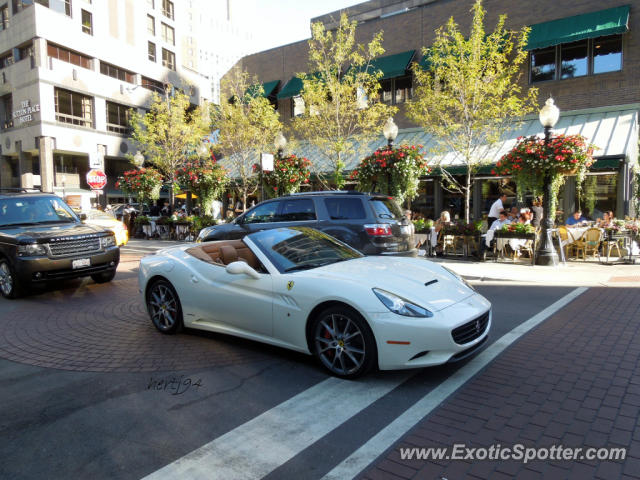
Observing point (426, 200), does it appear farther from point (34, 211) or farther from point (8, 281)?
point (8, 281)

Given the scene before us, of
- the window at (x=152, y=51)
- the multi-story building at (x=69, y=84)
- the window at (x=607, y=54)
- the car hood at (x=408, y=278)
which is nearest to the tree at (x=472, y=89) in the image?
the window at (x=607, y=54)

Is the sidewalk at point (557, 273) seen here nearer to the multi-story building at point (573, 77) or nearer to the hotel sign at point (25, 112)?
the multi-story building at point (573, 77)

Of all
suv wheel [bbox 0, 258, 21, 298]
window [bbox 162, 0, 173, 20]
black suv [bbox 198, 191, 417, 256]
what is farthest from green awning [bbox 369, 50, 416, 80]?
window [bbox 162, 0, 173, 20]

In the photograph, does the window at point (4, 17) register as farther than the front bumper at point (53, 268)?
Yes

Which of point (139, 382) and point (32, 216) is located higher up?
point (32, 216)

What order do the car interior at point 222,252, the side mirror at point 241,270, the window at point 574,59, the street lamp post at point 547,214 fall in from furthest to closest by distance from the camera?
the window at point 574,59 → the street lamp post at point 547,214 → the car interior at point 222,252 → the side mirror at point 241,270

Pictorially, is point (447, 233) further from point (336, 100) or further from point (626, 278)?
point (336, 100)

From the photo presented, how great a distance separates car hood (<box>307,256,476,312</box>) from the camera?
13.9ft

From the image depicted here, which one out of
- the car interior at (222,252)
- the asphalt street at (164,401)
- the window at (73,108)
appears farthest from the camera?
the window at (73,108)

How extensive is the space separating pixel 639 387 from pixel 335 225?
6.00 meters

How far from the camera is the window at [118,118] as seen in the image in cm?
4159

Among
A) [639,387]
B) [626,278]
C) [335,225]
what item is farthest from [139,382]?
[626,278]

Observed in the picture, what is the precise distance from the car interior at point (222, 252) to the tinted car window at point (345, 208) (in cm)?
373

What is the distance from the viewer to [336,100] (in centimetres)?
1788
